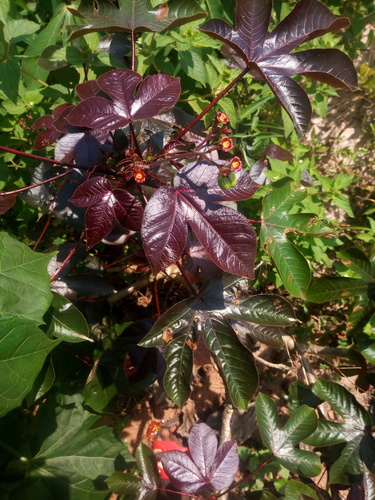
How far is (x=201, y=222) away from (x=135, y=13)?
551 mm

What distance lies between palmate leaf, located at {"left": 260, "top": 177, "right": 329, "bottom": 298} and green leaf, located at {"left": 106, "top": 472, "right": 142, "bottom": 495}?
2.21 feet

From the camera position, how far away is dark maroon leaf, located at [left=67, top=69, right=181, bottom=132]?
88cm

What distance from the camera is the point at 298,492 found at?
1.11 meters

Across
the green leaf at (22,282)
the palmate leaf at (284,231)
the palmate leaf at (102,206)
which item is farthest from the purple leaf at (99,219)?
the palmate leaf at (284,231)

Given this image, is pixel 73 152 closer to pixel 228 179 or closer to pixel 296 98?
pixel 228 179

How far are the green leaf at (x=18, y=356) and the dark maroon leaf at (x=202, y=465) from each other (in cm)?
52

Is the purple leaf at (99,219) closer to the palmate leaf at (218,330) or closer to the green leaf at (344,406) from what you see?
the palmate leaf at (218,330)

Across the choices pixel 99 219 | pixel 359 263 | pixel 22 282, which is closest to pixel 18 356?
pixel 22 282

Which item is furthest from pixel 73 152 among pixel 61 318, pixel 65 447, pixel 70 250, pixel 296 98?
pixel 65 447

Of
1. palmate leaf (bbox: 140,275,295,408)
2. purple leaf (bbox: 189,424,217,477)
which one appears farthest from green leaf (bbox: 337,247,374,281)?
purple leaf (bbox: 189,424,217,477)

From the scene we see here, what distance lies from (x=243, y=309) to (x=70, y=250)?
523 mm

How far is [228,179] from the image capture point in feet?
2.79

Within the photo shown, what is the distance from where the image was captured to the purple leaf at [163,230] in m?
0.87

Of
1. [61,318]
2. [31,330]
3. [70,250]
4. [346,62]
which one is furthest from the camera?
[70,250]
